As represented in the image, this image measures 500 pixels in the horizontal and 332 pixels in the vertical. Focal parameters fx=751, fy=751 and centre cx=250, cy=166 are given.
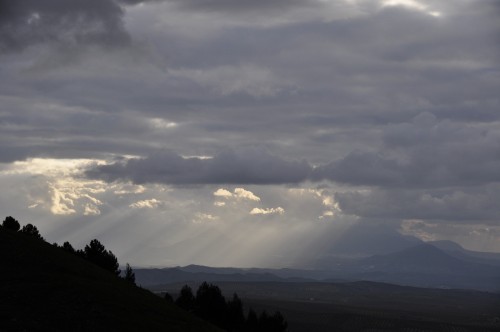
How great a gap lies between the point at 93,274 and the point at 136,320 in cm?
2015

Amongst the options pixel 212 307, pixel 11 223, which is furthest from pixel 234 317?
pixel 11 223

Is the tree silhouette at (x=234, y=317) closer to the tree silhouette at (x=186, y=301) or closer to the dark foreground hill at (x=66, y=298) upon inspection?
the tree silhouette at (x=186, y=301)

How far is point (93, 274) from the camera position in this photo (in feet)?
346

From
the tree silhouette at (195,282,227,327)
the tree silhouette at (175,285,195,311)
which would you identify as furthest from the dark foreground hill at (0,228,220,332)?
the tree silhouette at (175,285,195,311)

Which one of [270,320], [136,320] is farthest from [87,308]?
[270,320]

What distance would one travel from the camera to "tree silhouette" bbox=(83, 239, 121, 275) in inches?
5807

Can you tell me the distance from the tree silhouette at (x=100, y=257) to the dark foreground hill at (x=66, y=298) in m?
34.9

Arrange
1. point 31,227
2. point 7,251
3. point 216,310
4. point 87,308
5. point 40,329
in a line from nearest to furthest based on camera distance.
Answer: point 40,329 → point 87,308 → point 7,251 → point 216,310 → point 31,227

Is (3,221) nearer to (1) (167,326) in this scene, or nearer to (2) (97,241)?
(2) (97,241)

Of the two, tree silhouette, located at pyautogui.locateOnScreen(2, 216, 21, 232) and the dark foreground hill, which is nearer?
the dark foreground hill

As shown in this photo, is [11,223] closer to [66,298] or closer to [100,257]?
[100,257]

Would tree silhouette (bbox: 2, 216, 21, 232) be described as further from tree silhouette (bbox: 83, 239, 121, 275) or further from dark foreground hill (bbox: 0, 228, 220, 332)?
dark foreground hill (bbox: 0, 228, 220, 332)

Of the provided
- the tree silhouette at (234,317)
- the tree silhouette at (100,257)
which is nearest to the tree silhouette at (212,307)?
the tree silhouette at (234,317)

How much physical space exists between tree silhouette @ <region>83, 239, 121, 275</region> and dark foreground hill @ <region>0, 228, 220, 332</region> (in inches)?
1374
